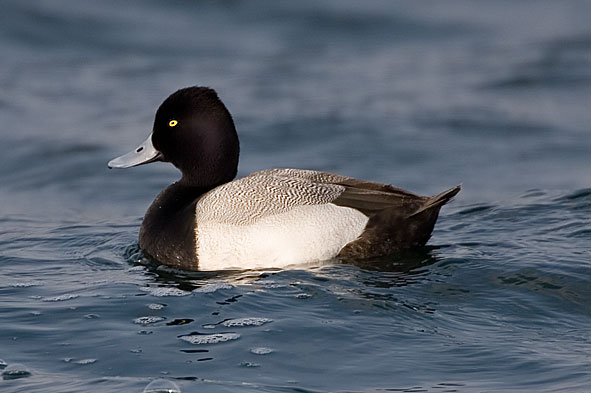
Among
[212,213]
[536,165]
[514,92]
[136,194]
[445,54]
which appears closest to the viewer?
[212,213]

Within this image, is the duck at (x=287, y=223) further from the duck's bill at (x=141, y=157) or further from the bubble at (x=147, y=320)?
the bubble at (x=147, y=320)

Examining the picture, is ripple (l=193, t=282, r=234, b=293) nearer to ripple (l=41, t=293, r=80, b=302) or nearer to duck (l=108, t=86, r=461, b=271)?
duck (l=108, t=86, r=461, b=271)

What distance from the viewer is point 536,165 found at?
1028cm

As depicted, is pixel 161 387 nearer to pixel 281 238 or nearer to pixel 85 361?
pixel 85 361

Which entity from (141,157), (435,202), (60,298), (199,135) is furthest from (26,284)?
(435,202)

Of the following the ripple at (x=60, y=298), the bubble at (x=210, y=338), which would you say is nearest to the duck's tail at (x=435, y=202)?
the bubble at (x=210, y=338)

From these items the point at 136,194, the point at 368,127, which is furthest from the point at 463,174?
the point at 136,194

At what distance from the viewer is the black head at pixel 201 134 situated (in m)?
6.93

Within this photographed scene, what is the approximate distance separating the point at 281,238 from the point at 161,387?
1.97m

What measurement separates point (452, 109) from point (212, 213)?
5.97 meters

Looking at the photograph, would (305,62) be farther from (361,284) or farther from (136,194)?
(361,284)

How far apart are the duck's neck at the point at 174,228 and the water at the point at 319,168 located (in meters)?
0.13

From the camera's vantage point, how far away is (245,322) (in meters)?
5.48

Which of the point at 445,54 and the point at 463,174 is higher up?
the point at 445,54
